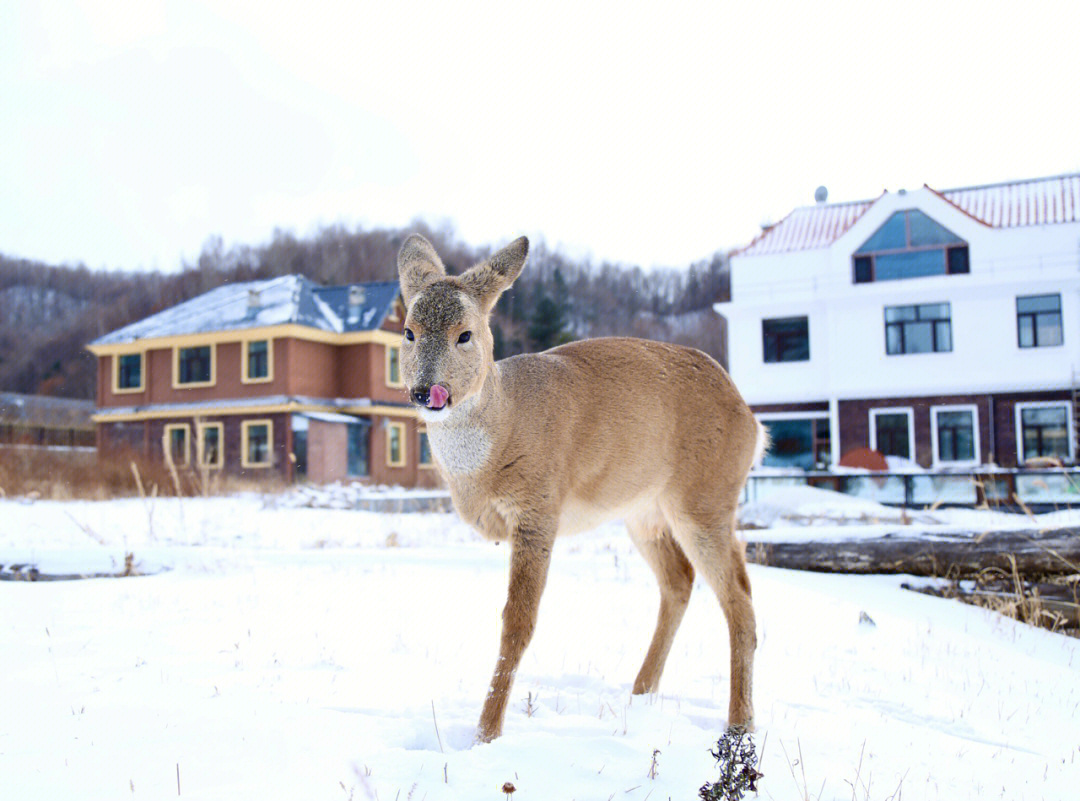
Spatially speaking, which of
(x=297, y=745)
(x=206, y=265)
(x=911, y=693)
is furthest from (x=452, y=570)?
(x=206, y=265)

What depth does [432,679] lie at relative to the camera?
441 cm

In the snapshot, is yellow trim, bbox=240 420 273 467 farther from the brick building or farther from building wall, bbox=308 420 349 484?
building wall, bbox=308 420 349 484

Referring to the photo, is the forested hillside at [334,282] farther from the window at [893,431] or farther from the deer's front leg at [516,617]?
the deer's front leg at [516,617]

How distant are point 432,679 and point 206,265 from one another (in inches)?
2583

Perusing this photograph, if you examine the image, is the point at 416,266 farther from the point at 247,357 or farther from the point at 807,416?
the point at 247,357

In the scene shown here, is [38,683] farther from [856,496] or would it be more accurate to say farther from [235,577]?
[856,496]

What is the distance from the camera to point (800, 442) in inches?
1024

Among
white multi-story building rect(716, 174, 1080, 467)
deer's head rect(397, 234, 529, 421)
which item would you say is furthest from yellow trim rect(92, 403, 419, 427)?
deer's head rect(397, 234, 529, 421)

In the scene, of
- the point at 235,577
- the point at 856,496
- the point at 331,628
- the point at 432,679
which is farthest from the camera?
the point at 856,496

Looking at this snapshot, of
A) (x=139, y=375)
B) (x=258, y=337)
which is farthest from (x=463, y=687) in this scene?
(x=139, y=375)

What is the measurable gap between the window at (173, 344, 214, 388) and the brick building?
0.12 feet

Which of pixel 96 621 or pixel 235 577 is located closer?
pixel 96 621

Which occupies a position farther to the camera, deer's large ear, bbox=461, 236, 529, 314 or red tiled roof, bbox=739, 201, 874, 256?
red tiled roof, bbox=739, 201, 874, 256

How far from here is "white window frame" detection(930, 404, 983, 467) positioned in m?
23.8
